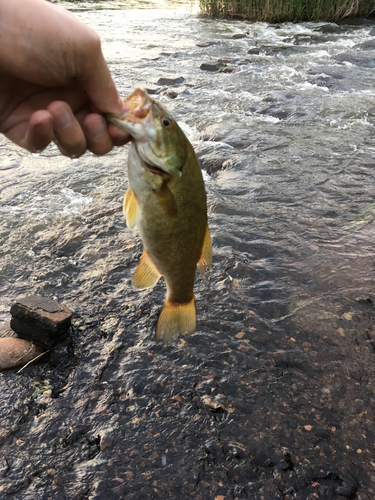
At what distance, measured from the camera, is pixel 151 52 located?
50.6ft

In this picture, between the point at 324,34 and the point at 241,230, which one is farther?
the point at 324,34

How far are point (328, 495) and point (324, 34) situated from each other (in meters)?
19.2

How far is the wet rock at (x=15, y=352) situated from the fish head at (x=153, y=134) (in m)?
2.32

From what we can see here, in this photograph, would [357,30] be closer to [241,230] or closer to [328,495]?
[241,230]

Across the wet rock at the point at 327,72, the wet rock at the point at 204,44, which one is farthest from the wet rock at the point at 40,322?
the wet rock at the point at 204,44

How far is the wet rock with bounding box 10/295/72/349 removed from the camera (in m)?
3.70

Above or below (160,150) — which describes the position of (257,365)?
below

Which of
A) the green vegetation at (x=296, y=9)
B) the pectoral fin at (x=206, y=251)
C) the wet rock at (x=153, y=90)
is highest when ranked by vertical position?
the pectoral fin at (x=206, y=251)

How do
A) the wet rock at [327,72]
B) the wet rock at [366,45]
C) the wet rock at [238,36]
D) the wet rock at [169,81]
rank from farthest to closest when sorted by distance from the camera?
the wet rock at [238,36]
the wet rock at [366,45]
the wet rock at [327,72]
the wet rock at [169,81]

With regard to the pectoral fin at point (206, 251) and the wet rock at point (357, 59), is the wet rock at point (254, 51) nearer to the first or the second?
the wet rock at point (357, 59)

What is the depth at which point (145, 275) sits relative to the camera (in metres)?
2.45

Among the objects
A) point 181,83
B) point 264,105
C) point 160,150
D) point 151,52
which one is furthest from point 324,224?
point 151,52

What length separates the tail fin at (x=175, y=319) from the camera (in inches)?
101

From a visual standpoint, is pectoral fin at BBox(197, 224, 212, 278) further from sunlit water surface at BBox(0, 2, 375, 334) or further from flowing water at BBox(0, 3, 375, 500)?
sunlit water surface at BBox(0, 2, 375, 334)
